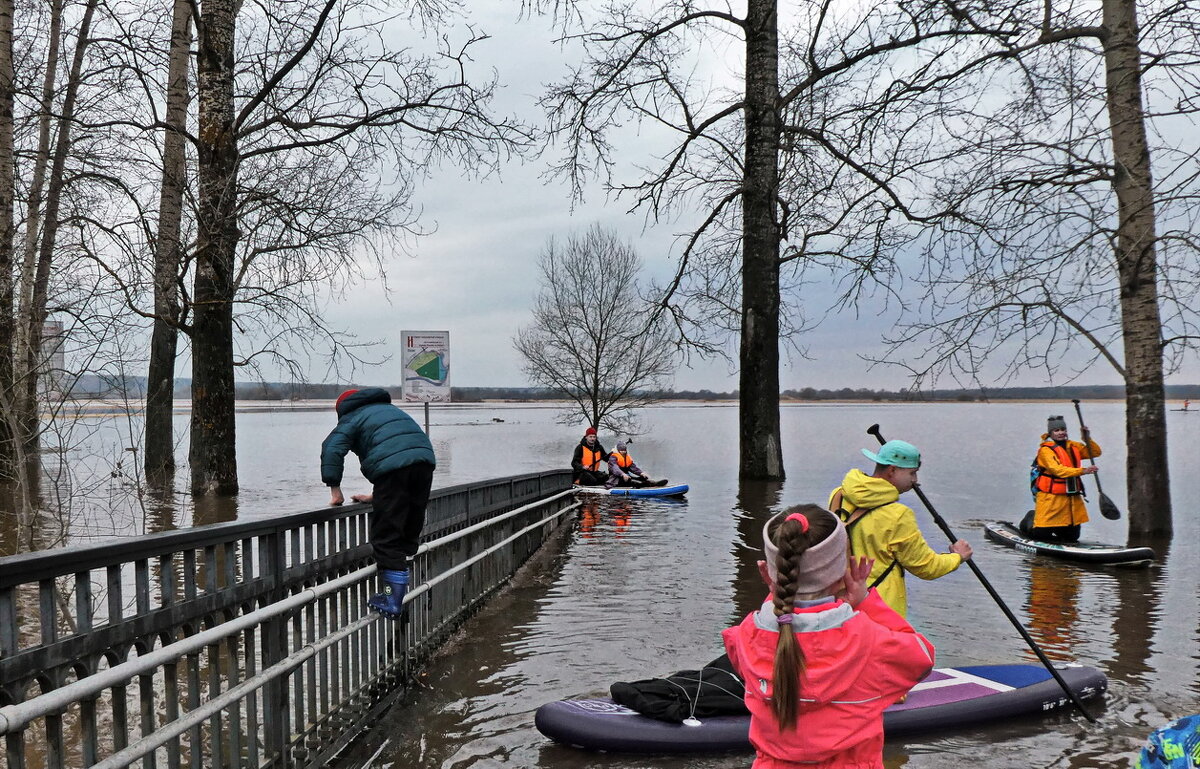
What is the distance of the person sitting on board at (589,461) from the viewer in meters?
21.5

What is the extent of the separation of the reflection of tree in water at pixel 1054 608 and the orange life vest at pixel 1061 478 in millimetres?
1034

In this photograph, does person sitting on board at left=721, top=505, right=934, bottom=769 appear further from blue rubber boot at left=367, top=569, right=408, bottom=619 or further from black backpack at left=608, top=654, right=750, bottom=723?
blue rubber boot at left=367, top=569, right=408, bottom=619

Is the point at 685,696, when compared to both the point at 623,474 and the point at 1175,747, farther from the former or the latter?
the point at 623,474

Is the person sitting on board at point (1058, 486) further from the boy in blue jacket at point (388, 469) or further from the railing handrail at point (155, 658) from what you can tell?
the boy in blue jacket at point (388, 469)

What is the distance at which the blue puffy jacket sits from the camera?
521cm

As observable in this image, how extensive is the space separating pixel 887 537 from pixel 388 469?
9.20ft

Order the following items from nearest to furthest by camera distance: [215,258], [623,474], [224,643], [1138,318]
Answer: [224,643] → [215,258] → [1138,318] → [623,474]

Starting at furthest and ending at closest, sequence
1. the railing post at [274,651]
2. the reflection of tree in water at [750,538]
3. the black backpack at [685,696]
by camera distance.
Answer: the reflection of tree in water at [750,538], the black backpack at [685,696], the railing post at [274,651]

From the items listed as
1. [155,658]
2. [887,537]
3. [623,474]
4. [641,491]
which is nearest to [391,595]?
[155,658]

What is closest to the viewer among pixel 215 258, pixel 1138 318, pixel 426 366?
pixel 215 258

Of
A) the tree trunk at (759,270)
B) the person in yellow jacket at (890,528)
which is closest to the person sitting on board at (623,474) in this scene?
Answer: the tree trunk at (759,270)

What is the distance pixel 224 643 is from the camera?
199 inches

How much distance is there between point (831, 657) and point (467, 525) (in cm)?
545

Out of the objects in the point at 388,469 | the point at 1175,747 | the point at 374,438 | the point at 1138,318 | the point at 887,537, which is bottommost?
the point at 1175,747
